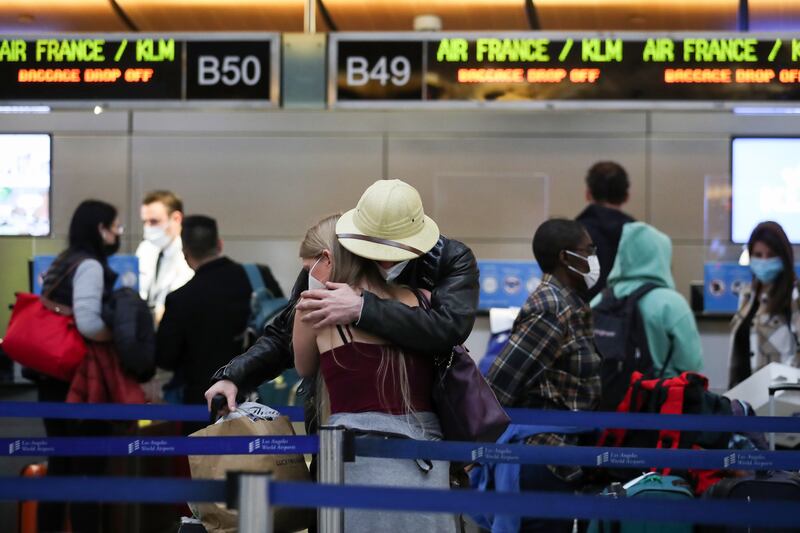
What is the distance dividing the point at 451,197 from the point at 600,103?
113 centimetres

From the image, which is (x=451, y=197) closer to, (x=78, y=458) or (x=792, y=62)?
(x=792, y=62)

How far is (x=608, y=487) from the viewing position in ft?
14.6

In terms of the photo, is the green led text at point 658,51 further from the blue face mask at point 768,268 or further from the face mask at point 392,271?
the face mask at point 392,271

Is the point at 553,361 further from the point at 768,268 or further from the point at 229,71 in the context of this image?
the point at 229,71

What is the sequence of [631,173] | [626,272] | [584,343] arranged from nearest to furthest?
[584,343] → [626,272] → [631,173]

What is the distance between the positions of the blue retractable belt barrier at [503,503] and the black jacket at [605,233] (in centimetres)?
387

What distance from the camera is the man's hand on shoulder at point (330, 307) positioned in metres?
3.04

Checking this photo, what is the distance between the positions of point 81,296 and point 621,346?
248 cm

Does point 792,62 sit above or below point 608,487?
above

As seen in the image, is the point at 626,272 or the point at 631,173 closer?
the point at 626,272

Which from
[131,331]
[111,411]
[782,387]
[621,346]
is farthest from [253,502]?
[131,331]

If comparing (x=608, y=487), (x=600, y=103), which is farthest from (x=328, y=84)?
(x=608, y=487)

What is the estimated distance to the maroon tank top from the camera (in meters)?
3.09

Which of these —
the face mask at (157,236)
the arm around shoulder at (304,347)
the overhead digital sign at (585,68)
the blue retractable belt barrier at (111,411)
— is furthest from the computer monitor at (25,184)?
the arm around shoulder at (304,347)
